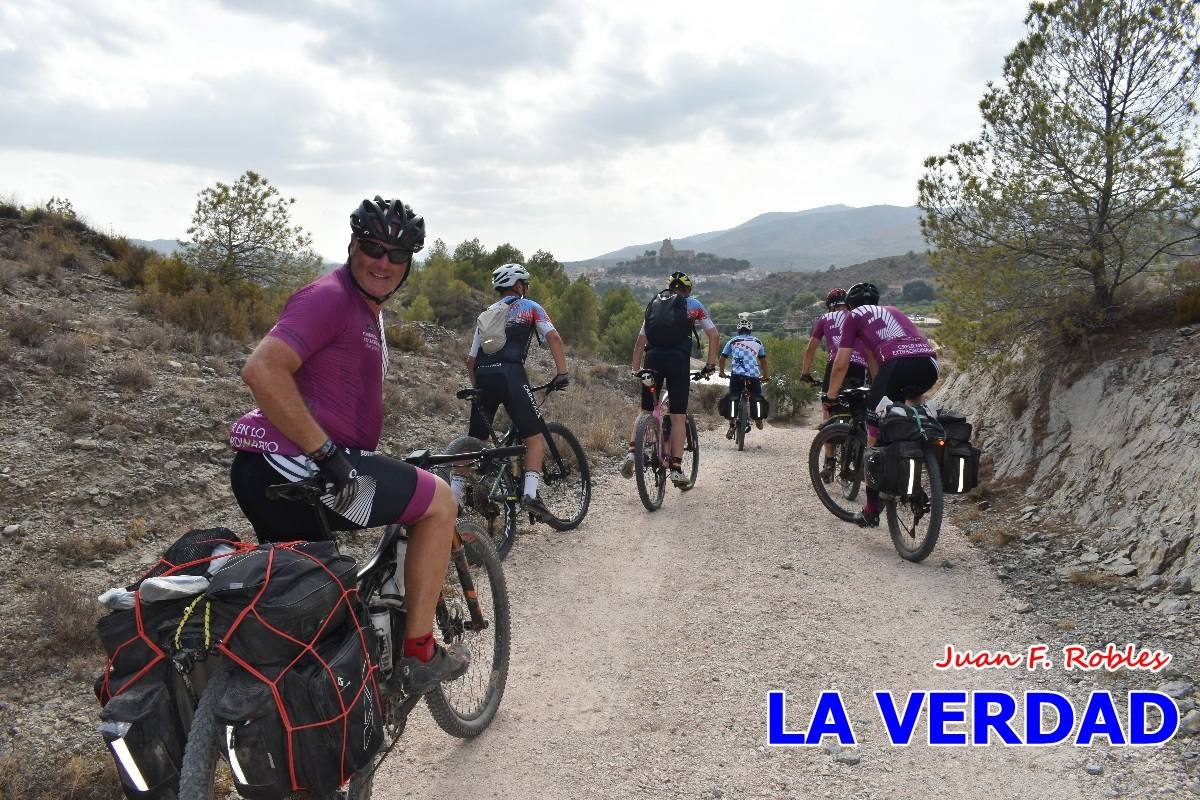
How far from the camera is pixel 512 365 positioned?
20.9 feet

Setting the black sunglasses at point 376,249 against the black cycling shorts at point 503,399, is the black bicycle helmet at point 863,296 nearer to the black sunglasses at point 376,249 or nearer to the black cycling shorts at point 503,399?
the black cycling shorts at point 503,399

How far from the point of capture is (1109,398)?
6.91 m

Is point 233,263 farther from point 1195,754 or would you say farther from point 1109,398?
point 1195,754

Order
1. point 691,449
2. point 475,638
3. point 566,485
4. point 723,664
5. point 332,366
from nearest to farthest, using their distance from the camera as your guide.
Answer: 1. point 332,366
2. point 475,638
3. point 723,664
4. point 566,485
5. point 691,449

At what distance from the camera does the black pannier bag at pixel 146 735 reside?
6.70ft

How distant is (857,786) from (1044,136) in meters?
7.41

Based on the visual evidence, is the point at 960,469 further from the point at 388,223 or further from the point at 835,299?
the point at 388,223

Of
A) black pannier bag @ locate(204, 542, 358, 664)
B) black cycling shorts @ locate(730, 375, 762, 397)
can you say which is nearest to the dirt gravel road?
black pannier bag @ locate(204, 542, 358, 664)

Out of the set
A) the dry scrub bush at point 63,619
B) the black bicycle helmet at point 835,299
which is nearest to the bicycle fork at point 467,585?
the dry scrub bush at point 63,619

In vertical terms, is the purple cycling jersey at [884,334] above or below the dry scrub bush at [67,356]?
above

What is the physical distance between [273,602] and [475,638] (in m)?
2.06

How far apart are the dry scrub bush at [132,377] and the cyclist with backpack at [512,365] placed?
4108 millimetres

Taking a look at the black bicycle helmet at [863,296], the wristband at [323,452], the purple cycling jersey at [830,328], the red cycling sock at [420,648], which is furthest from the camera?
the purple cycling jersey at [830,328]

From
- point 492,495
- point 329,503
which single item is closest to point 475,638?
point 329,503
